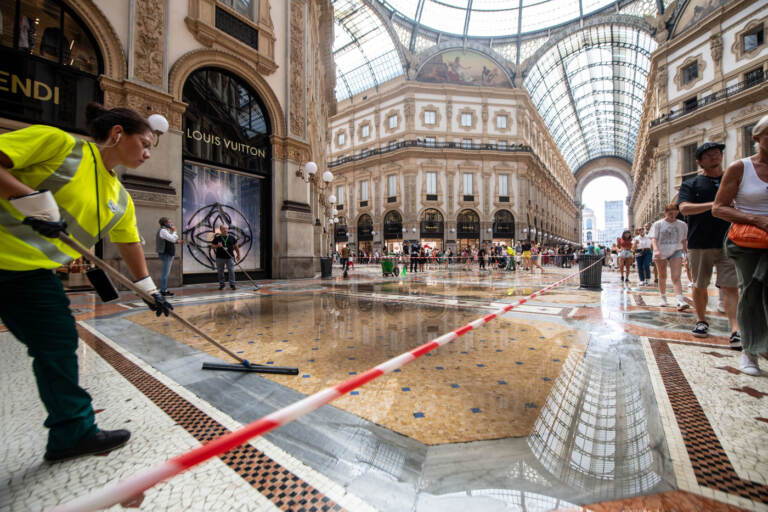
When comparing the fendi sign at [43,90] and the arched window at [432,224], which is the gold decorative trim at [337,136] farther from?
the fendi sign at [43,90]

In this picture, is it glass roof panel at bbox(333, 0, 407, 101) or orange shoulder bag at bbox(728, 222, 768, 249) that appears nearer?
orange shoulder bag at bbox(728, 222, 768, 249)

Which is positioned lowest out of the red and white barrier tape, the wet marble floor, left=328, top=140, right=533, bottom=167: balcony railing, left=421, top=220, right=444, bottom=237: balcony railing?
the wet marble floor

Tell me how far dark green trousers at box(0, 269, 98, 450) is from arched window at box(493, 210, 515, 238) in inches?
1398

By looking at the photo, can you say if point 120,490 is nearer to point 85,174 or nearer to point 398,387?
point 85,174

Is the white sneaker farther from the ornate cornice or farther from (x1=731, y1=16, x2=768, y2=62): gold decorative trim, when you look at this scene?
(x1=731, y1=16, x2=768, y2=62): gold decorative trim

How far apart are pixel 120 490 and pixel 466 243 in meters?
34.9

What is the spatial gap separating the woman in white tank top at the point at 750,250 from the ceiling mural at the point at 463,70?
3679cm

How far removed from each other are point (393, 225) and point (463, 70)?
63.2 ft

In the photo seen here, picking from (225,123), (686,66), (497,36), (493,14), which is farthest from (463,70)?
(225,123)

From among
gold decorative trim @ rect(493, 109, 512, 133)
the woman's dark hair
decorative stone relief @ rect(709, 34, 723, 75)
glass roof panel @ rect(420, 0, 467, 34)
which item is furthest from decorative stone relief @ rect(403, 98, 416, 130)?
the woman's dark hair

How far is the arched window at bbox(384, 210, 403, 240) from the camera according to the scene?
1340 inches

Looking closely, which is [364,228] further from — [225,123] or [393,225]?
[225,123]

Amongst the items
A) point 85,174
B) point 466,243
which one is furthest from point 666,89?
point 85,174

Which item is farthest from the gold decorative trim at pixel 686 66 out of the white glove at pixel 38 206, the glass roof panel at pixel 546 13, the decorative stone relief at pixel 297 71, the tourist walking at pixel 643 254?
the white glove at pixel 38 206
